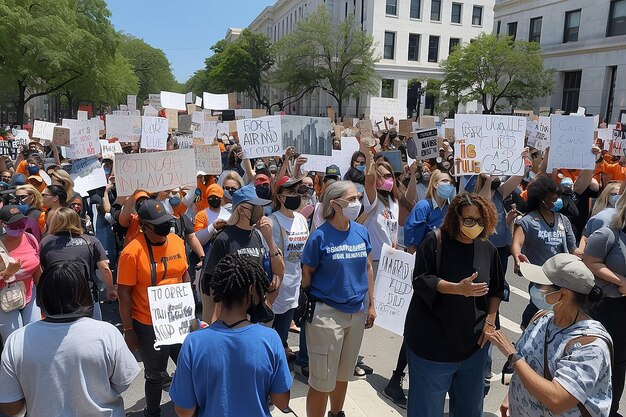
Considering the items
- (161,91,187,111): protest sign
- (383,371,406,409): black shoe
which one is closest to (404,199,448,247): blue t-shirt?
(383,371,406,409): black shoe

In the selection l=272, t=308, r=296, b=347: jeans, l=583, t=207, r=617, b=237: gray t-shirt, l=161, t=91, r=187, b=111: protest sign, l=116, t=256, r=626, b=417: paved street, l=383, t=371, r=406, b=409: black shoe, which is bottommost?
l=116, t=256, r=626, b=417: paved street

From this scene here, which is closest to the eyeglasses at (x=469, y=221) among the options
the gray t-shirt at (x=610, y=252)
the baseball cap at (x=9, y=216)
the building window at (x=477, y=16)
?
the gray t-shirt at (x=610, y=252)

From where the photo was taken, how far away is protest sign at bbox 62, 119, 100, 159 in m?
8.48

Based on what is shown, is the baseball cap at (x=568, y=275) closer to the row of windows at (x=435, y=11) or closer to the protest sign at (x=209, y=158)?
the protest sign at (x=209, y=158)

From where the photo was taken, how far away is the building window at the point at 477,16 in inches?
2376

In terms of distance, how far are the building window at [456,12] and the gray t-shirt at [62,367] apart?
207 feet

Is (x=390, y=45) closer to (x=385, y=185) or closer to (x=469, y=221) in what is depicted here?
(x=385, y=185)

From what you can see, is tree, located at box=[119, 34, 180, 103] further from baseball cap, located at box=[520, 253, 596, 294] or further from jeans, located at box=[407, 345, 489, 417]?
baseball cap, located at box=[520, 253, 596, 294]

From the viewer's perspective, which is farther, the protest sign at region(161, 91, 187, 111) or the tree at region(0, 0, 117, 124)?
the tree at region(0, 0, 117, 124)

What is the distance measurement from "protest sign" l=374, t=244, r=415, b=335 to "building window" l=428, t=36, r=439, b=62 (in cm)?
5941

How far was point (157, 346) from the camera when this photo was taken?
3672 millimetres

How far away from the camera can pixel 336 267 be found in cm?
374

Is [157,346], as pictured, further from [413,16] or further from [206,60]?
[206,60]

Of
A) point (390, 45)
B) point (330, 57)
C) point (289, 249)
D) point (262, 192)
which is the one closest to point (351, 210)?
point (289, 249)
